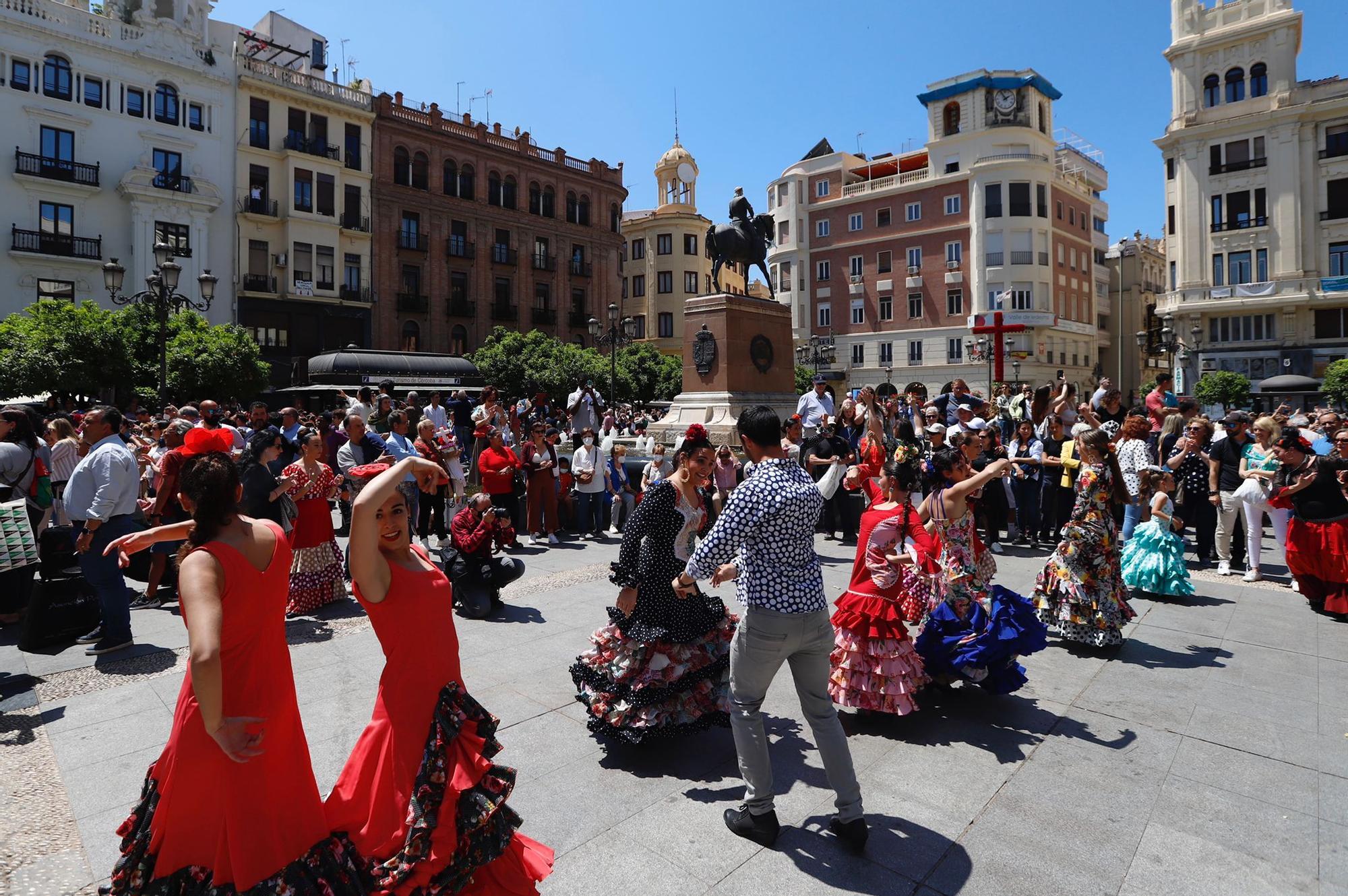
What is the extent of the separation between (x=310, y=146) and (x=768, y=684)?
43.1 m

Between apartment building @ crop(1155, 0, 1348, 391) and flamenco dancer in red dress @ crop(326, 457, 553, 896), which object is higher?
apartment building @ crop(1155, 0, 1348, 391)

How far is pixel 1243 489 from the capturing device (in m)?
9.14

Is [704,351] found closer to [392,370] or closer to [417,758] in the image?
[417,758]

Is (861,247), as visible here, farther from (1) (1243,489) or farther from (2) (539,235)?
(1) (1243,489)

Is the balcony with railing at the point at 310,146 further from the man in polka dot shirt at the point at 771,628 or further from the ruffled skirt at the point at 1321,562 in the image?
the ruffled skirt at the point at 1321,562

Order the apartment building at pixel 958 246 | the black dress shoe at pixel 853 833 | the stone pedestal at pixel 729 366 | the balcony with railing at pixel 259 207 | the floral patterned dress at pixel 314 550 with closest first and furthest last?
1. the black dress shoe at pixel 853 833
2. the floral patterned dress at pixel 314 550
3. the stone pedestal at pixel 729 366
4. the balcony with railing at pixel 259 207
5. the apartment building at pixel 958 246

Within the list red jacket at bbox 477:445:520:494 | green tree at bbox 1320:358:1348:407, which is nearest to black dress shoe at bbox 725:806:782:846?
red jacket at bbox 477:445:520:494

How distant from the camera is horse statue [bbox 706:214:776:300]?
63.3 feet

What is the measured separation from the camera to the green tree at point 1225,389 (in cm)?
3512

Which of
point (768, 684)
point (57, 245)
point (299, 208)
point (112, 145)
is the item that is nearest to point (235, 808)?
point (768, 684)

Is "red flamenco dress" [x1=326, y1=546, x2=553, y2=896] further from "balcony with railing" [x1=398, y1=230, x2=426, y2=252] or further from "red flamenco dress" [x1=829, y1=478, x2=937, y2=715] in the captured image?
"balcony with railing" [x1=398, y1=230, x2=426, y2=252]

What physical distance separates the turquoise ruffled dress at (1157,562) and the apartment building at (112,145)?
116 ft

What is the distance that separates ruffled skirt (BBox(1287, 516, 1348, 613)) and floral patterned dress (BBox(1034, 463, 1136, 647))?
2.68m

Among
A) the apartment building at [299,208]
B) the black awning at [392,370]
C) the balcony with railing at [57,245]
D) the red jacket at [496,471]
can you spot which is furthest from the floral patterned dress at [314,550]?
the balcony with railing at [57,245]
